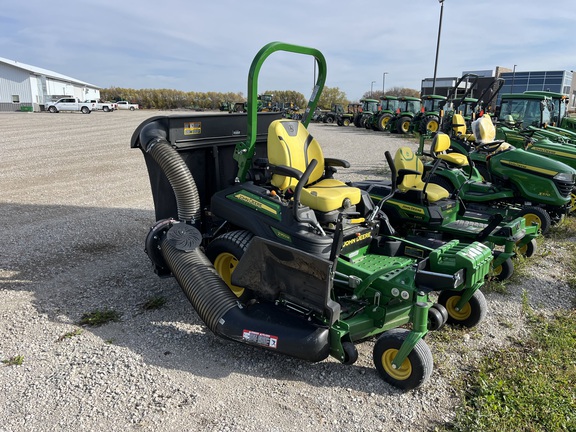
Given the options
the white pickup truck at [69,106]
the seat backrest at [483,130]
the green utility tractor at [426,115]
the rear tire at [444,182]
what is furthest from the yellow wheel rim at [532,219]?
the white pickup truck at [69,106]

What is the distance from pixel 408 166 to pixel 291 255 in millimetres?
3068

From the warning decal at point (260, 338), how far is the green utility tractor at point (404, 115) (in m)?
19.9

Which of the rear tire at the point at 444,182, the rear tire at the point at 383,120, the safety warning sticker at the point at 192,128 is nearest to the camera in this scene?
the safety warning sticker at the point at 192,128

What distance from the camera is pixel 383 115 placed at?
23859 millimetres

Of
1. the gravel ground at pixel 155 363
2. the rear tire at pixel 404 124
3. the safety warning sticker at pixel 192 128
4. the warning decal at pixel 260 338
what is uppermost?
the safety warning sticker at pixel 192 128

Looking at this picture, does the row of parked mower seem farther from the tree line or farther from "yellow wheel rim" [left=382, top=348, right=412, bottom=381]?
the tree line

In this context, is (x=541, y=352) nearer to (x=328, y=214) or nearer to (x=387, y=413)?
(x=387, y=413)

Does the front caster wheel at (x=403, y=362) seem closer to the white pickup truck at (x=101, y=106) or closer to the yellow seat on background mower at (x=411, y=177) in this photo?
the yellow seat on background mower at (x=411, y=177)

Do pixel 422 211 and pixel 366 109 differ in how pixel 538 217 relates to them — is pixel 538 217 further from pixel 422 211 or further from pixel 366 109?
pixel 366 109

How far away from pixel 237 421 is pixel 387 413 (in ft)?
3.00

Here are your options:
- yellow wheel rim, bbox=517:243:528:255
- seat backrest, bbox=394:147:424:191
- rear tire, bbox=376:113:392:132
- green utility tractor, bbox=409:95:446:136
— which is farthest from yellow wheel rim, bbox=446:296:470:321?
rear tire, bbox=376:113:392:132

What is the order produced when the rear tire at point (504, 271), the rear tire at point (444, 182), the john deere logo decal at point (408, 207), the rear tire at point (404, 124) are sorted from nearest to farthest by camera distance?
the rear tire at point (504, 271) → the john deere logo decal at point (408, 207) → the rear tire at point (444, 182) → the rear tire at point (404, 124)

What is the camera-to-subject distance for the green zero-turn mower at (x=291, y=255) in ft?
10.00

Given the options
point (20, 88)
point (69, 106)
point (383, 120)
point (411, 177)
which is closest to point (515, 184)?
point (411, 177)
